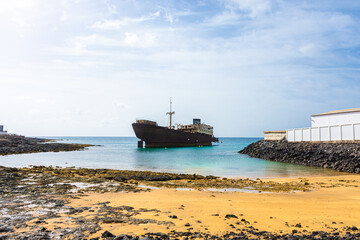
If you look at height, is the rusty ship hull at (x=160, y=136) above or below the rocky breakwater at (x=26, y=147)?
above

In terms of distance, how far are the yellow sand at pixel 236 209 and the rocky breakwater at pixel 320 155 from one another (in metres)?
11.3

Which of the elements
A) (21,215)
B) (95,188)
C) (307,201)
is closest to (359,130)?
(307,201)

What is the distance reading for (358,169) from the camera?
1791cm

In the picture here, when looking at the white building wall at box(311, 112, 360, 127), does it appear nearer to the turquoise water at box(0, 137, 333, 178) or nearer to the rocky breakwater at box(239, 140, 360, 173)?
the rocky breakwater at box(239, 140, 360, 173)

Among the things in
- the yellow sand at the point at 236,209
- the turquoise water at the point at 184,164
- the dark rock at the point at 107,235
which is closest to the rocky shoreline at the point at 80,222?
the dark rock at the point at 107,235

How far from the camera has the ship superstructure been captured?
58062 mm

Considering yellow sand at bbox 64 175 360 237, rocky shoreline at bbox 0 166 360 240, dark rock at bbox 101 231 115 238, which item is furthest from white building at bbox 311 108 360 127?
dark rock at bbox 101 231 115 238

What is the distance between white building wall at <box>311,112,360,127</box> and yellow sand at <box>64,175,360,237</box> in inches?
947

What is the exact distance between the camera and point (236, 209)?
699 centimetres

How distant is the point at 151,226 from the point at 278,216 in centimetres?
308

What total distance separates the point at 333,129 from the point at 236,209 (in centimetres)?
2373

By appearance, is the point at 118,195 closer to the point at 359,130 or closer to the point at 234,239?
the point at 234,239

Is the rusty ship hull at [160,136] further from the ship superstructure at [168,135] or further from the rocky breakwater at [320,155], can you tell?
the rocky breakwater at [320,155]

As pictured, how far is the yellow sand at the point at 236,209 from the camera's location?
5441mm
